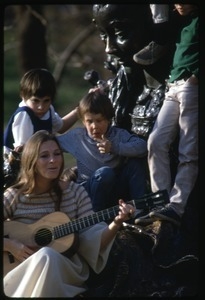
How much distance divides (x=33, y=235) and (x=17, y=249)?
103 millimetres

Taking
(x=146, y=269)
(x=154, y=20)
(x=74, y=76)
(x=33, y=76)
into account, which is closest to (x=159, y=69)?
(x=154, y=20)

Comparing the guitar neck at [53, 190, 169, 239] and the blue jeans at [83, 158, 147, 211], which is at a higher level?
the blue jeans at [83, 158, 147, 211]

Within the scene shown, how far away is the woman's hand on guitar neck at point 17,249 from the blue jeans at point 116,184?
0.46 meters

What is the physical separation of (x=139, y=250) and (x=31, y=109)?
0.84 meters

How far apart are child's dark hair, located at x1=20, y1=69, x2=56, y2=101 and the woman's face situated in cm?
37

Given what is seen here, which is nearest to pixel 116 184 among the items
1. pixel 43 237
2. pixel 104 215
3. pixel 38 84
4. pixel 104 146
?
pixel 104 146

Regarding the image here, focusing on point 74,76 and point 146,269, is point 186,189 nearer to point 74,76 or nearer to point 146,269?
point 146,269

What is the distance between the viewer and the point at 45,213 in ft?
16.9

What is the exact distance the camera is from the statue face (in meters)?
5.49

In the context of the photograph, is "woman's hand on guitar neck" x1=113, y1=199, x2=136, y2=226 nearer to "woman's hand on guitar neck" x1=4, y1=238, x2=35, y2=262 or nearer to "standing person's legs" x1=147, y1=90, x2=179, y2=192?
"standing person's legs" x1=147, y1=90, x2=179, y2=192

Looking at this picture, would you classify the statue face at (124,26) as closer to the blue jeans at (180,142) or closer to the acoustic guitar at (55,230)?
the blue jeans at (180,142)

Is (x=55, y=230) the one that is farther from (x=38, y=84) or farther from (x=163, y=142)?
(x=38, y=84)

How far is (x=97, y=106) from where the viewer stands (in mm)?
5348

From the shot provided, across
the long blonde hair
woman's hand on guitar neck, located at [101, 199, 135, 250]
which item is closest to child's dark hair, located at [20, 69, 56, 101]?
the long blonde hair
